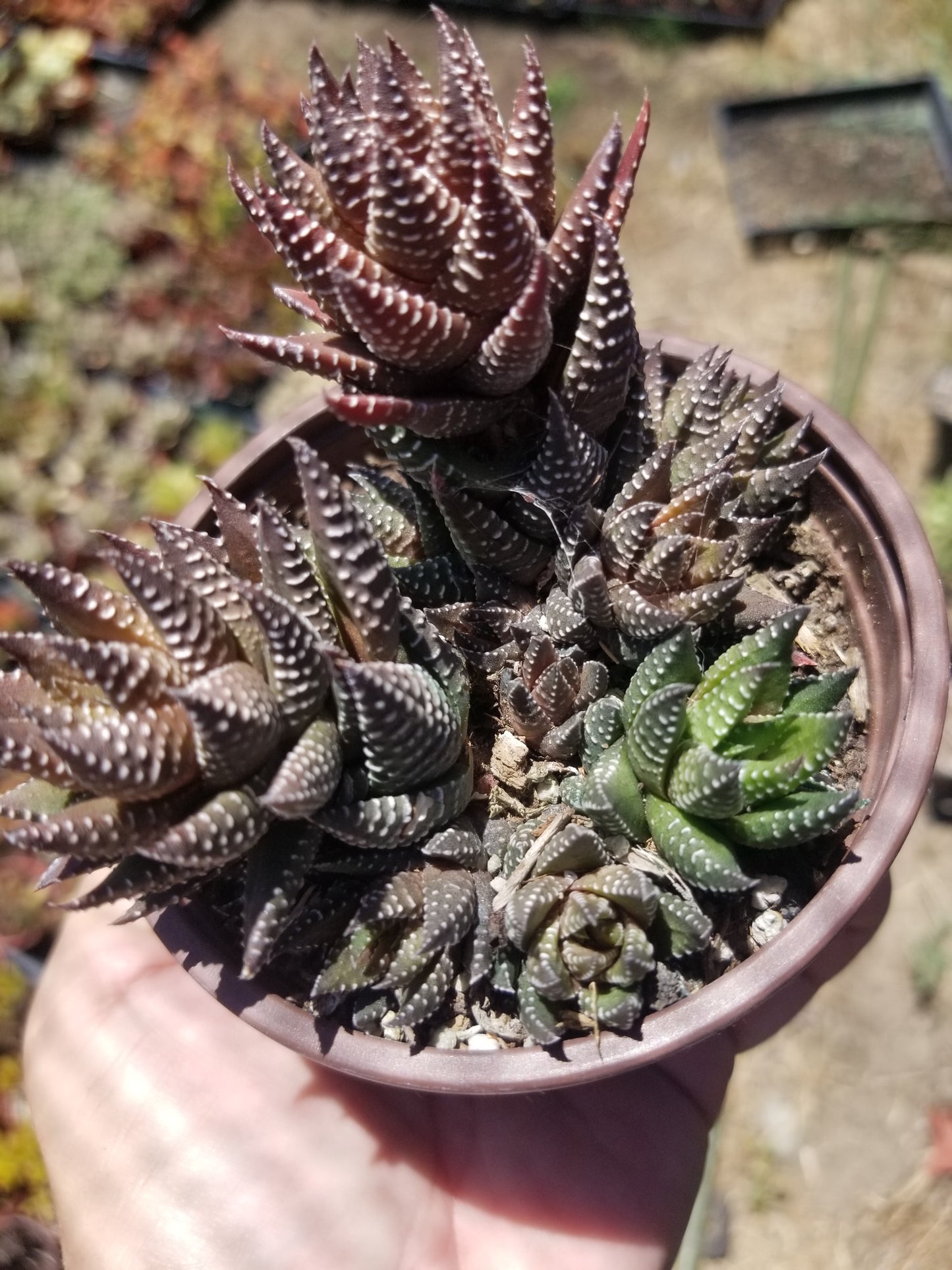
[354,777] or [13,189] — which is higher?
[13,189]

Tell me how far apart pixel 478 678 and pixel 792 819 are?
451 millimetres

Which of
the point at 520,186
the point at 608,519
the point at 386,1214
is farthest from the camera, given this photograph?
the point at 386,1214

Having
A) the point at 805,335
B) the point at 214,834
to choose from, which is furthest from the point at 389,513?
the point at 805,335

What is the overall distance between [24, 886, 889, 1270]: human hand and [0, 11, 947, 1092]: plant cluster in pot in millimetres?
474

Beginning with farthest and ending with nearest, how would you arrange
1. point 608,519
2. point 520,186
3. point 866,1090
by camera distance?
point 866,1090
point 608,519
point 520,186

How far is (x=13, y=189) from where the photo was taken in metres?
4.00

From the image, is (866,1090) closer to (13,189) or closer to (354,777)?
(354,777)

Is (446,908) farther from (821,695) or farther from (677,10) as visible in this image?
(677,10)

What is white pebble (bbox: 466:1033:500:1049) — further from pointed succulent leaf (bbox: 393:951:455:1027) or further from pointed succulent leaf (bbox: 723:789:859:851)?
pointed succulent leaf (bbox: 723:789:859:851)

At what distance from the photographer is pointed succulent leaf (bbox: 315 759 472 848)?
966mm

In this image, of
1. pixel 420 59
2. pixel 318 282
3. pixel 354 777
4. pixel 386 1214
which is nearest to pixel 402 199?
pixel 318 282

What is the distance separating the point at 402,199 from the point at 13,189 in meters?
4.00

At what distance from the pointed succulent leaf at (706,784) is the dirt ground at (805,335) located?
188 centimetres

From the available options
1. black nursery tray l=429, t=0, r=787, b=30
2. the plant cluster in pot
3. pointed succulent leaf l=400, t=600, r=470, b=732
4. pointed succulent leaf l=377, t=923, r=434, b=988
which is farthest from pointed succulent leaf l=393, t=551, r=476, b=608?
black nursery tray l=429, t=0, r=787, b=30
